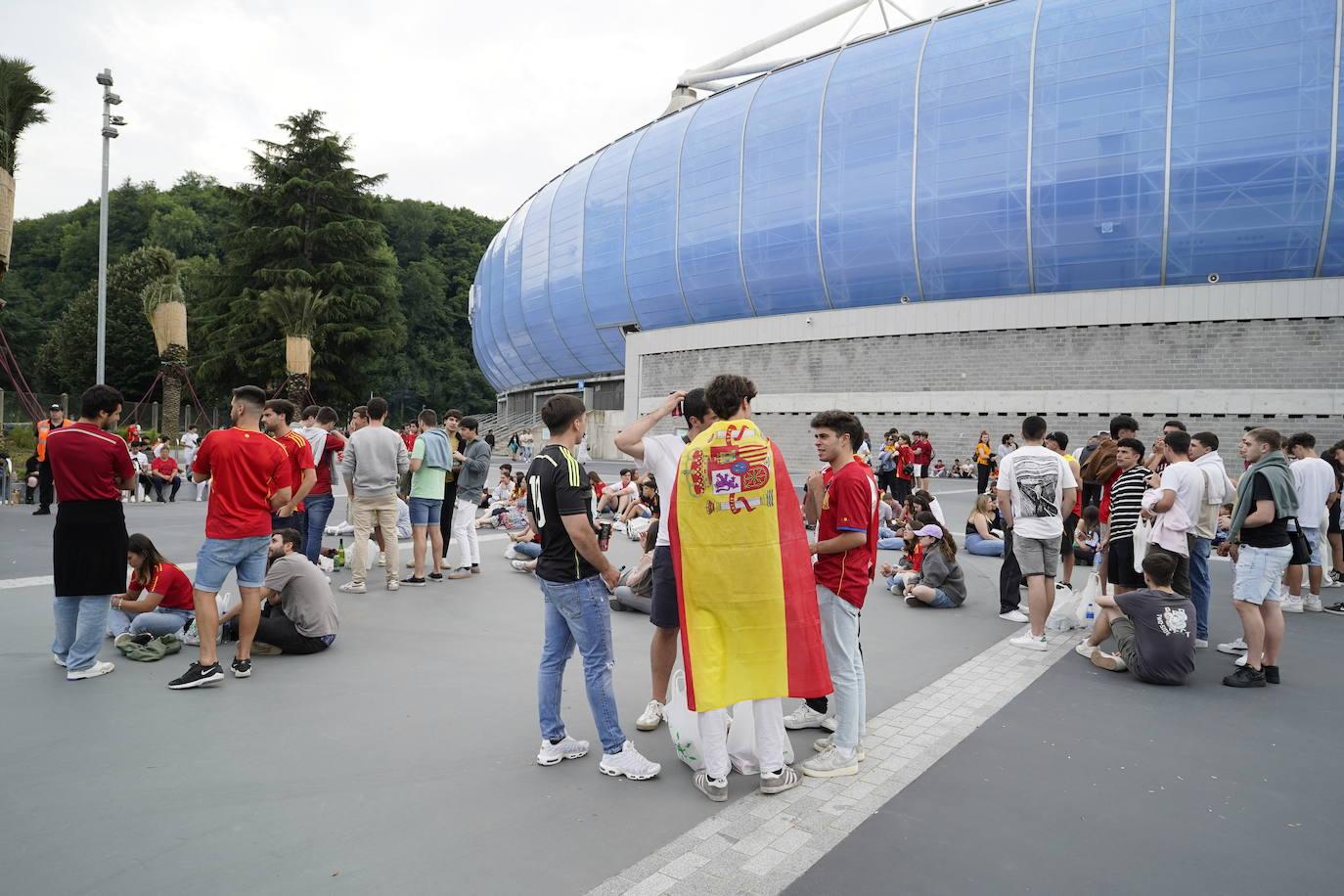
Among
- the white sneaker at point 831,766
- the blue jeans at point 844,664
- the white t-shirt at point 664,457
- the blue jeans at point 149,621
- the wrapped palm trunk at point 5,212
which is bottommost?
the white sneaker at point 831,766

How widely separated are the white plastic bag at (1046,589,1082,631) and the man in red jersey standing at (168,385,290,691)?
256 inches

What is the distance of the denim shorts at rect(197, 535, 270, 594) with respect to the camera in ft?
16.8

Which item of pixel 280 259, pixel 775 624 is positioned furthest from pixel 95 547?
pixel 280 259

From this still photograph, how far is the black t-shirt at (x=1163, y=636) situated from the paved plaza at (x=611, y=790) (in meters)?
0.14

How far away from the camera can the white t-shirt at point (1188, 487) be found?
20.0 feet

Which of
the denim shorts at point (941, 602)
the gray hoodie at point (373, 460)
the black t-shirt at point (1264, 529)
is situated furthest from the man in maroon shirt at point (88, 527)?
the black t-shirt at point (1264, 529)

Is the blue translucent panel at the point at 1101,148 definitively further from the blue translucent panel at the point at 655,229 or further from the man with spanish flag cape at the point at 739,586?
the man with spanish flag cape at the point at 739,586

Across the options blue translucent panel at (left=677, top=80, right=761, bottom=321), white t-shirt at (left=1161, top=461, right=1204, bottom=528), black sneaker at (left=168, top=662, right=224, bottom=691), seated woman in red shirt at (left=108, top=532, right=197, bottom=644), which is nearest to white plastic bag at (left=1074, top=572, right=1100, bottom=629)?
white t-shirt at (left=1161, top=461, right=1204, bottom=528)

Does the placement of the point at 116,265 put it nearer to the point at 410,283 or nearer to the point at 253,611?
the point at 410,283

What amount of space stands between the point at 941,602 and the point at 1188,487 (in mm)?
2577

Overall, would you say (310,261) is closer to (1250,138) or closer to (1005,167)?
(1005,167)

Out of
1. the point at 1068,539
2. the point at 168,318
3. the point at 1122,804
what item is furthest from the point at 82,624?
the point at 168,318

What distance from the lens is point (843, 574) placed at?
13.5 feet

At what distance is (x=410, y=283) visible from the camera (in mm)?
65562
